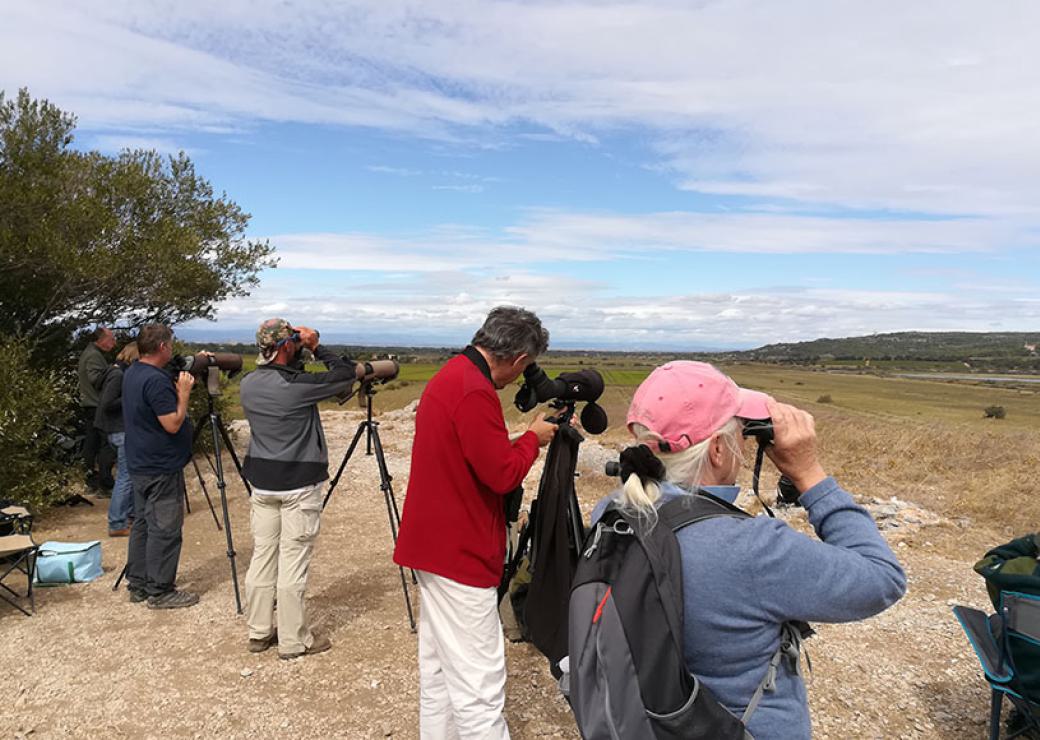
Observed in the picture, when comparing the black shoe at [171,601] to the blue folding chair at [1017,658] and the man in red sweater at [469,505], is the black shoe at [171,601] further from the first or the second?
the blue folding chair at [1017,658]

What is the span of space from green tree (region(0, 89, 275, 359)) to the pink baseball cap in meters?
9.52

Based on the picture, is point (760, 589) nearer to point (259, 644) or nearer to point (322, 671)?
point (322, 671)

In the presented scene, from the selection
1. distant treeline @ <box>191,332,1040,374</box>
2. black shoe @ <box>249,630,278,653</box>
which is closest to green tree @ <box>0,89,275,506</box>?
black shoe @ <box>249,630,278,653</box>

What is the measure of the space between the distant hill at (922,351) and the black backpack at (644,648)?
234ft

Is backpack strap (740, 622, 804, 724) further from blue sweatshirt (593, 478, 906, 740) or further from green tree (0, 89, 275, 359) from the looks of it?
green tree (0, 89, 275, 359)

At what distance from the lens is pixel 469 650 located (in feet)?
9.49

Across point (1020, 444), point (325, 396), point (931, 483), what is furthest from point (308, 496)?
point (1020, 444)

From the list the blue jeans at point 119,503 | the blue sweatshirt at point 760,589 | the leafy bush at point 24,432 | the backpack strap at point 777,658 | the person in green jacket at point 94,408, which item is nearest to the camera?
the blue sweatshirt at point 760,589

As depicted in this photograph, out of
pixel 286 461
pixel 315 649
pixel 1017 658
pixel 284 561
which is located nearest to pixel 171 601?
pixel 315 649

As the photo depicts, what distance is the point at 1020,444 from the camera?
1155 cm

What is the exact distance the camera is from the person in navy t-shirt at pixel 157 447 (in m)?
5.16

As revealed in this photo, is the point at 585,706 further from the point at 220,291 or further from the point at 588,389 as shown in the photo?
the point at 220,291

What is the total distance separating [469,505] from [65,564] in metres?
5.12

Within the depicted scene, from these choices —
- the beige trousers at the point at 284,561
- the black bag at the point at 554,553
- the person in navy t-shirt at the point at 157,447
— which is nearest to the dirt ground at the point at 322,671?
the beige trousers at the point at 284,561
